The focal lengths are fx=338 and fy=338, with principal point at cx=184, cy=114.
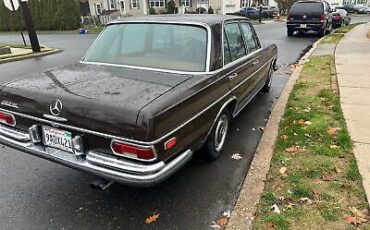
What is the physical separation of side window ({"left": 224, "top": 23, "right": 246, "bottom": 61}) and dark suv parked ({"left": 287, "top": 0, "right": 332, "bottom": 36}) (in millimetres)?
14417

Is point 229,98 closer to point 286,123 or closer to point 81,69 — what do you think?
point 286,123

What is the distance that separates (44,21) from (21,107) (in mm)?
34920

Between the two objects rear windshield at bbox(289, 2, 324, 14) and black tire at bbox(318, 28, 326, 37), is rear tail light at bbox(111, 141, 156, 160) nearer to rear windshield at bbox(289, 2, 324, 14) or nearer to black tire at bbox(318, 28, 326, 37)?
rear windshield at bbox(289, 2, 324, 14)

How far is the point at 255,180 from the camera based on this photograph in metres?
3.60

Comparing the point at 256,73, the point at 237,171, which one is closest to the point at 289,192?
the point at 237,171

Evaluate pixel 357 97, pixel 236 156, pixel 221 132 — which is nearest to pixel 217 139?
pixel 221 132

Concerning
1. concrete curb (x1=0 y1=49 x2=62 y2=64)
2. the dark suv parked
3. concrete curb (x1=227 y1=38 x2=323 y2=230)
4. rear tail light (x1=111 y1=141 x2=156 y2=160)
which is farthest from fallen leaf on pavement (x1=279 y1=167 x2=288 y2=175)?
the dark suv parked

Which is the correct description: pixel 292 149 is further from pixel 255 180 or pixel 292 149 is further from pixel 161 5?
pixel 161 5

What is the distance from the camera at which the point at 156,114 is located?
2.68 meters

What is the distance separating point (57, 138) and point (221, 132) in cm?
200

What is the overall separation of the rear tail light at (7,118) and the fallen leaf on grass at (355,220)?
10.8ft

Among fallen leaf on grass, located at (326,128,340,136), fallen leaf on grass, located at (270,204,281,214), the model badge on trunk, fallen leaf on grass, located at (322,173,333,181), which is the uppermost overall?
the model badge on trunk

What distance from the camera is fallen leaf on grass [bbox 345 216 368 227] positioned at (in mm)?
2863

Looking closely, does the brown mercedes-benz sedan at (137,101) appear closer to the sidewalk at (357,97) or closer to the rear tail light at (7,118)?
the rear tail light at (7,118)
